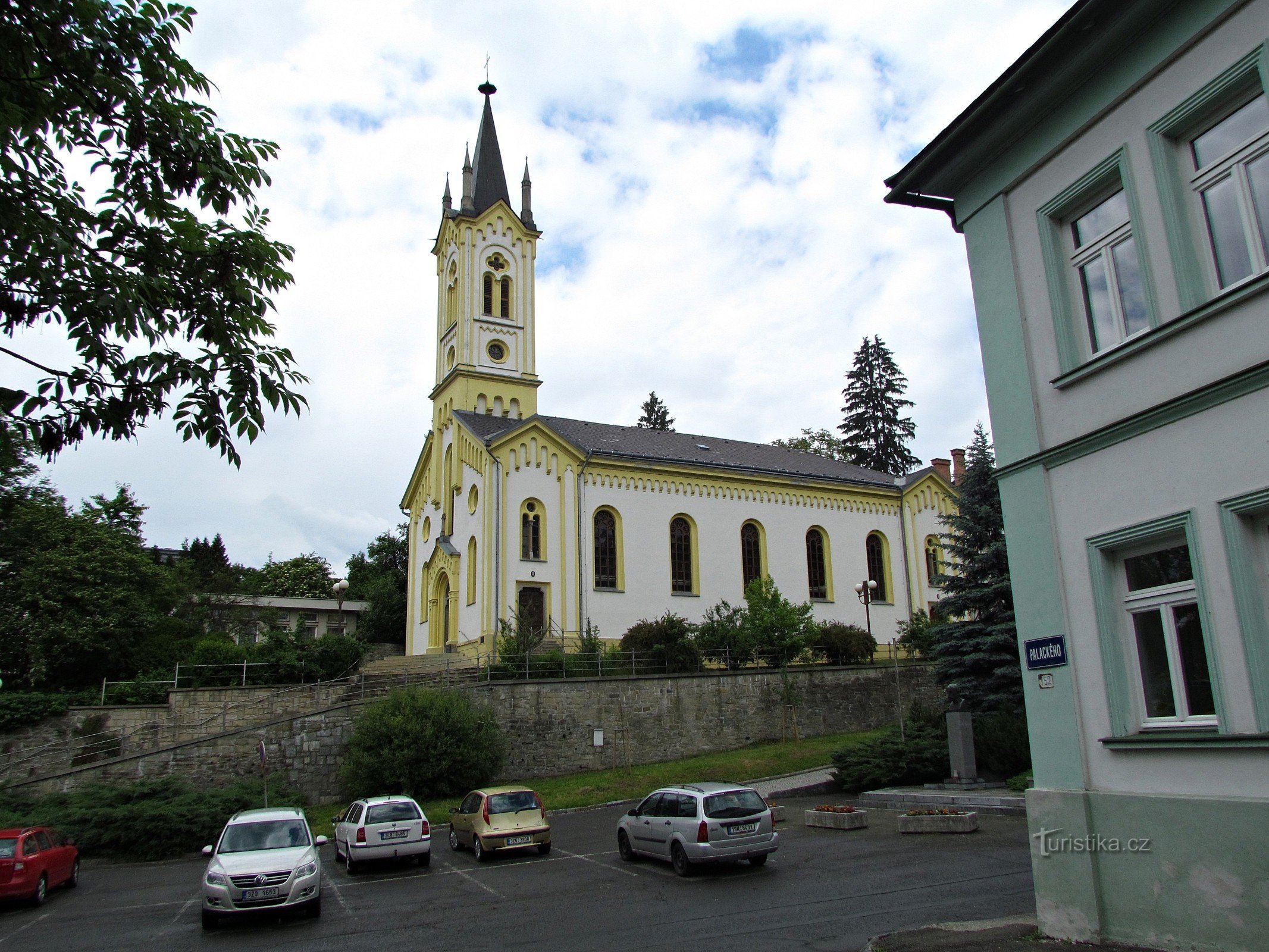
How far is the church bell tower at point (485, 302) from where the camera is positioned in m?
40.3

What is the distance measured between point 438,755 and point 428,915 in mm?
11919

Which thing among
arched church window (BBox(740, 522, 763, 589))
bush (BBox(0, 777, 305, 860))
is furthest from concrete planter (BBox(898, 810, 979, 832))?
arched church window (BBox(740, 522, 763, 589))

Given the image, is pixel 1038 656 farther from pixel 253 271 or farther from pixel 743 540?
pixel 743 540

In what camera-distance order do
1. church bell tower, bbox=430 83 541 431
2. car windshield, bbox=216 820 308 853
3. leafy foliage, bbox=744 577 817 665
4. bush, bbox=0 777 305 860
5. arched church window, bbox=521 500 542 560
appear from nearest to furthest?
car windshield, bbox=216 820 308 853
bush, bbox=0 777 305 860
leafy foliage, bbox=744 577 817 665
arched church window, bbox=521 500 542 560
church bell tower, bbox=430 83 541 431

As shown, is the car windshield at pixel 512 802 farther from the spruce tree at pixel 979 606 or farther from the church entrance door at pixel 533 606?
the church entrance door at pixel 533 606

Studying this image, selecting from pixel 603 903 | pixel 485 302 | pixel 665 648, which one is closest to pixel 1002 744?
pixel 603 903

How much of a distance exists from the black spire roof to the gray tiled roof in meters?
11.4

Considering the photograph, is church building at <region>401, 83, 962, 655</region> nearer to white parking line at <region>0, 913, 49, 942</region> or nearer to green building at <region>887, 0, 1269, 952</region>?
white parking line at <region>0, 913, 49, 942</region>

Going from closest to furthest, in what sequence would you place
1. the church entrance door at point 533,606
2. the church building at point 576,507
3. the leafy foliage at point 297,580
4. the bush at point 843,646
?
1. the church entrance door at point 533,606
2. the bush at point 843,646
3. the church building at point 576,507
4. the leafy foliage at point 297,580

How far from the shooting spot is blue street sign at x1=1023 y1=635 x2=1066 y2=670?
27.2ft

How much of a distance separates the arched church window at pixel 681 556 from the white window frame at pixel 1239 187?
97.1 ft

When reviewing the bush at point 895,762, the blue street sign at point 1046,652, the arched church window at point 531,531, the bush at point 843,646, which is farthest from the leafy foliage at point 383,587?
the blue street sign at point 1046,652

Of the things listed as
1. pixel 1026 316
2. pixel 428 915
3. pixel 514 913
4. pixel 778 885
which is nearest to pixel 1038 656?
pixel 1026 316

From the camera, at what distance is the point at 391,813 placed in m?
16.3
